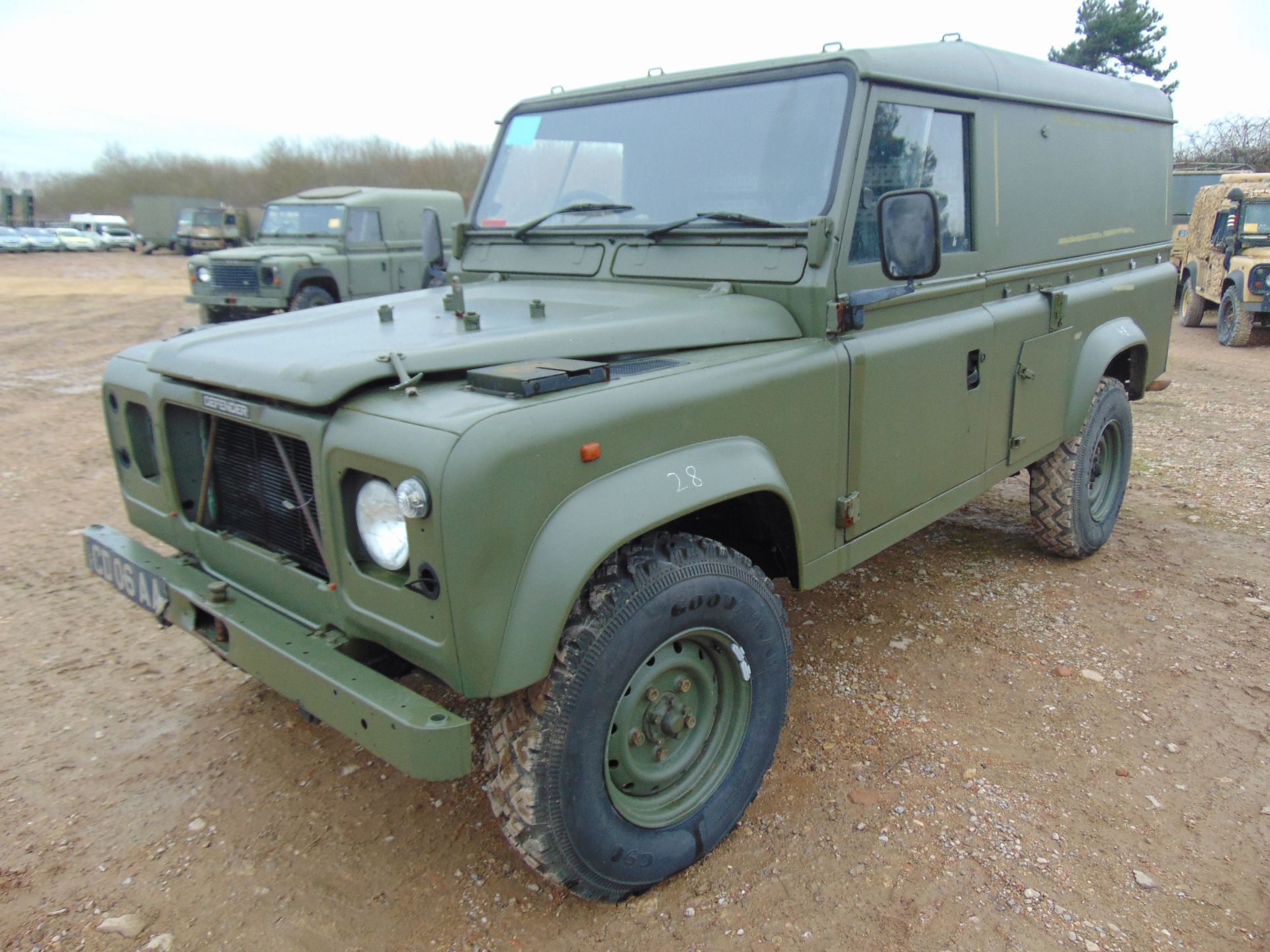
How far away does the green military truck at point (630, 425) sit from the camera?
205 cm

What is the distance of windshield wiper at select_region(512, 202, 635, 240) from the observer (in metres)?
3.36

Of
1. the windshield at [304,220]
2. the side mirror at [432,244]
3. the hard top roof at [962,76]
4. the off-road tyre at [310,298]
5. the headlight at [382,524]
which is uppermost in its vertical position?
the hard top roof at [962,76]

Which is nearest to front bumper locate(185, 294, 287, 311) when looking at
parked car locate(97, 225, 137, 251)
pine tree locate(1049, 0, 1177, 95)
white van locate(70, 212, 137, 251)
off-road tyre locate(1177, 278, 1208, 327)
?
off-road tyre locate(1177, 278, 1208, 327)

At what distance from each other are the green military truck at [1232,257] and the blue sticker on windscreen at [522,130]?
10.9 metres

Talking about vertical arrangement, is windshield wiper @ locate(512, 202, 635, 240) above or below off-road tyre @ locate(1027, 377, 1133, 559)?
above

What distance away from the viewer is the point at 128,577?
2.75 meters

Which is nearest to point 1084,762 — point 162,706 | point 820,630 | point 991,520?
point 820,630

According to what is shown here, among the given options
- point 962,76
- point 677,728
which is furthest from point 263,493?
point 962,76

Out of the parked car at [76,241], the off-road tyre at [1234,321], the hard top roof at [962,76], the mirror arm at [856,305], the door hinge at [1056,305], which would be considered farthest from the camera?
the parked car at [76,241]

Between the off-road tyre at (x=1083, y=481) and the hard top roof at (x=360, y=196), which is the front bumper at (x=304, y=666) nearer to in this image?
the off-road tyre at (x=1083, y=481)

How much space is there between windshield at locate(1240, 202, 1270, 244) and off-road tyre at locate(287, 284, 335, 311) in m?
12.1

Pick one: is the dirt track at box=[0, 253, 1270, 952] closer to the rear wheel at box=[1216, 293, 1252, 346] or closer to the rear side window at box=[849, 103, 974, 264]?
the rear side window at box=[849, 103, 974, 264]

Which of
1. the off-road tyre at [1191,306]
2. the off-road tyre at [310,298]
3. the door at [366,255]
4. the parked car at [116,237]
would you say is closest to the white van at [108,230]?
the parked car at [116,237]

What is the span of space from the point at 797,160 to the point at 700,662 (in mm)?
1618
